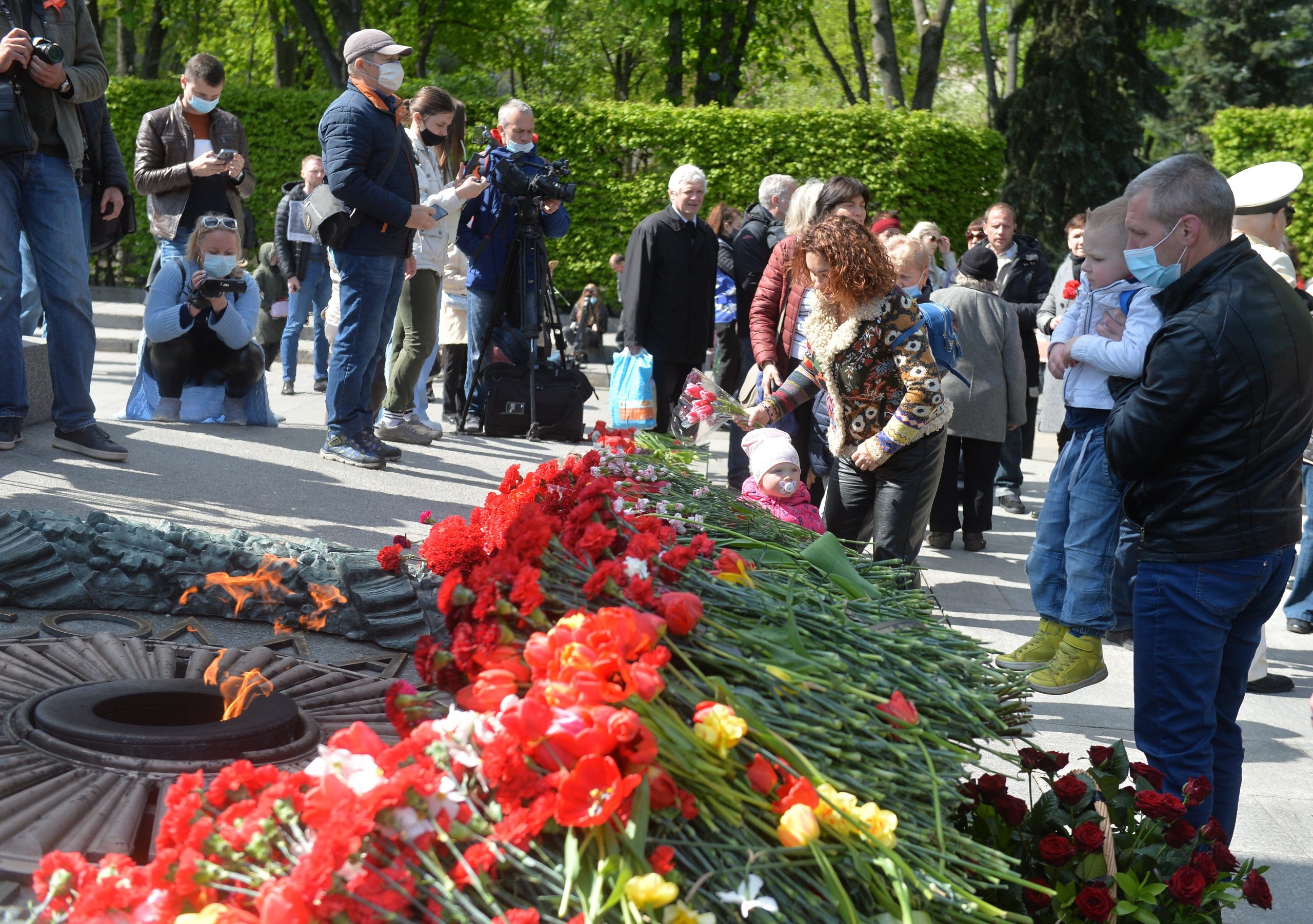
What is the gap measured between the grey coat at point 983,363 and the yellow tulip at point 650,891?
603cm

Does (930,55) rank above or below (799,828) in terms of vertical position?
above

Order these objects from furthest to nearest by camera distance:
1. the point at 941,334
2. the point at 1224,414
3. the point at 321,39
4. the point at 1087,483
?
the point at 321,39 → the point at 941,334 → the point at 1087,483 → the point at 1224,414

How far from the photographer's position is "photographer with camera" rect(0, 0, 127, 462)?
5406 mm

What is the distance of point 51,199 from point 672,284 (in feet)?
13.0

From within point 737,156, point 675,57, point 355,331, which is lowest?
point 355,331

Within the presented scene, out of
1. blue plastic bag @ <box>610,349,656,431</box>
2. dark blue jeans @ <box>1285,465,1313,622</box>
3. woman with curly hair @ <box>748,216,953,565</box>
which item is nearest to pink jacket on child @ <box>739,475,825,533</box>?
woman with curly hair @ <box>748,216,953,565</box>

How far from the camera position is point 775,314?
698 cm

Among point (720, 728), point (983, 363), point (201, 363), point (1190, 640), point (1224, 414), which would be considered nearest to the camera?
point (720, 728)

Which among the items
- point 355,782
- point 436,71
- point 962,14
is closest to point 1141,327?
point 355,782

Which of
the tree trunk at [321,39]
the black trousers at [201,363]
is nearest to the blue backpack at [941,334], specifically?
the black trousers at [201,363]

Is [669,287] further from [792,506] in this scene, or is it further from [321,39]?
[321,39]

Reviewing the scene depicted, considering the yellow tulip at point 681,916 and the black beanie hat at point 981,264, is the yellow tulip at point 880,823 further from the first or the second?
the black beanie hat at point 981,264

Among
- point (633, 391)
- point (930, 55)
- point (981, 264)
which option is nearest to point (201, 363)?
point (633, 391)

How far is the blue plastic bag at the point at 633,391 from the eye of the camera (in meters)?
8.31
